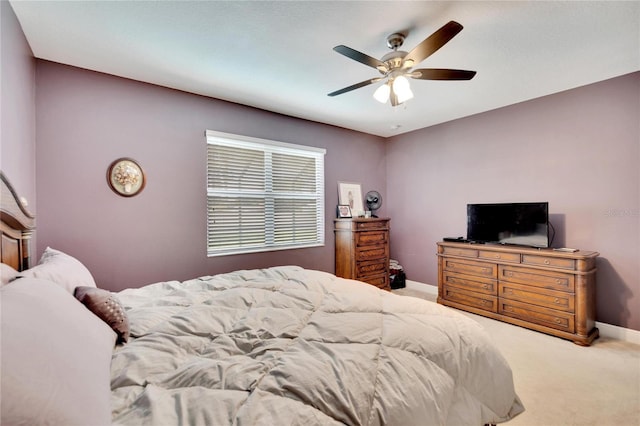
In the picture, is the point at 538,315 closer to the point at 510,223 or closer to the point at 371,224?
the point at 510,223

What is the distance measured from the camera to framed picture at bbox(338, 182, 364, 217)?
4.38 metres

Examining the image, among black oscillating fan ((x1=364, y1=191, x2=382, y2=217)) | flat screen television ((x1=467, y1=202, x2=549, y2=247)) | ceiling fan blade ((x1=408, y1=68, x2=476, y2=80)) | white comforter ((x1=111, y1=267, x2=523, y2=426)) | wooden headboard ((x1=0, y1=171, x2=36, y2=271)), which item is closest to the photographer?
white comforter ((x1=111, y1=267, x2=523, y2=426))

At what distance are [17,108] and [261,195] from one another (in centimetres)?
222

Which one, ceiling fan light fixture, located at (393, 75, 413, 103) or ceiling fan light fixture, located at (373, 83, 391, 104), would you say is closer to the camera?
ceiling fan light fixture, located at (393, 75, 413, 103)

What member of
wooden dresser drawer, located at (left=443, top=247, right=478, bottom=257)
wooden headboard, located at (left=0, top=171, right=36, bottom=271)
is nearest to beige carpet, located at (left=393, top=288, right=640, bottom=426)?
wooden dresser drawer, located at (left=443, top=247, right=478, bottom=257)

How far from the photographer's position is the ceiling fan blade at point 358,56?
1747 millimetres

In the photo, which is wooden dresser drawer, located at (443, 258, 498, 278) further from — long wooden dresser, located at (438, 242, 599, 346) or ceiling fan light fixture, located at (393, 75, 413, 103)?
ceiling fan light fixture, located at (393, 75, 413, 103)

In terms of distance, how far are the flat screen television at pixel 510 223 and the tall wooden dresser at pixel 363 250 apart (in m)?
1.19

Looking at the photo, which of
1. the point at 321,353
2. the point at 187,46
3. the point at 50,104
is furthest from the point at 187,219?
the point at 321,353

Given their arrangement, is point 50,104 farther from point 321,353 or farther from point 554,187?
point 554,187

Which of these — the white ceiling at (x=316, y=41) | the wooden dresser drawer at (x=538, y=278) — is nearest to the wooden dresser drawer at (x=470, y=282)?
the wooden dresser drawer at (x=538, y=278)

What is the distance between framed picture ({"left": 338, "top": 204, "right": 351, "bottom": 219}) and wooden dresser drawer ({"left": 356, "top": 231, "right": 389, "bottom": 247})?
0.43 m

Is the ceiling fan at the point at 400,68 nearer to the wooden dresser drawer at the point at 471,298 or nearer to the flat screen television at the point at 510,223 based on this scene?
the flat screen television at the point at 510,223

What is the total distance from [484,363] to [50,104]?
12.0 feet
